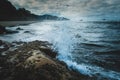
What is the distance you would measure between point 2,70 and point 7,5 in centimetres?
11535

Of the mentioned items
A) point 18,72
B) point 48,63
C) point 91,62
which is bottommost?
point 91,62

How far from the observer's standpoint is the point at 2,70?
7059mm

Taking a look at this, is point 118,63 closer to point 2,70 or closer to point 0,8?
point 2,70

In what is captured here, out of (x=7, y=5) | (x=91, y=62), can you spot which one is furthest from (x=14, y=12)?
(x=91, y=62)

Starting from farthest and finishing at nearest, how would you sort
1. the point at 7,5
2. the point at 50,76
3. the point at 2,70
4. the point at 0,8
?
the point at 7,5, the point at 0,8, the point at 2,70, the point at 50,76

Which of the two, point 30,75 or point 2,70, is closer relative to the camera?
point 30,75

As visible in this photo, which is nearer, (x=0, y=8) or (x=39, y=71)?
(x=39, y=71)

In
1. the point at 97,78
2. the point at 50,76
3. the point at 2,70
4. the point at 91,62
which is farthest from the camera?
the point at 91,62

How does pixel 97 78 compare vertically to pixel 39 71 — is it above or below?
below

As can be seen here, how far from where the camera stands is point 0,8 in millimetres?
102438

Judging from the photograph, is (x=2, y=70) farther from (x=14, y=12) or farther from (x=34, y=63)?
(x=14, y=12)

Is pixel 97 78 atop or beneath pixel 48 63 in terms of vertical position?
beneath

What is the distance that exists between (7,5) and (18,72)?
4575 inches

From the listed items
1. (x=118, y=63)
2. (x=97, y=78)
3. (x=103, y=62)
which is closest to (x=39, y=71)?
(x=97, y=78)
